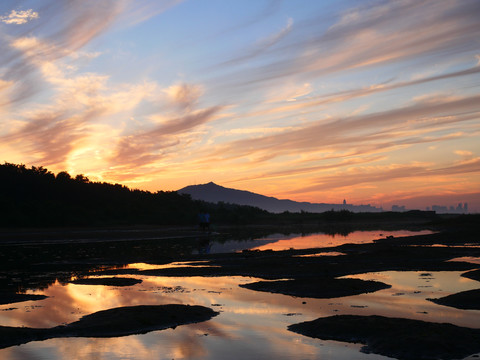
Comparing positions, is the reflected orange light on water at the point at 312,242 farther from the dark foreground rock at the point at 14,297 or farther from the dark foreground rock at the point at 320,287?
the dark foreground rock at the point at 14,297

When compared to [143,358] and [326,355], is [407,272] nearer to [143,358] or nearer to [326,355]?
[326,355]

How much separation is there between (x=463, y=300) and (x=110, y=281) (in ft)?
45.7

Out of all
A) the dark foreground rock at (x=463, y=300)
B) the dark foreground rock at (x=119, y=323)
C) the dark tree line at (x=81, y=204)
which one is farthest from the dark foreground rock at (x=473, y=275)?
the dark tree line at (x=81, y=204)

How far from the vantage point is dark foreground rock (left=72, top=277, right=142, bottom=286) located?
72.0 feet

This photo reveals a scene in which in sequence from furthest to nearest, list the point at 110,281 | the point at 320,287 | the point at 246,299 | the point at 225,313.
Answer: the point at 110,281, the point at 320,287, the point at 246,299, the point at 225,313

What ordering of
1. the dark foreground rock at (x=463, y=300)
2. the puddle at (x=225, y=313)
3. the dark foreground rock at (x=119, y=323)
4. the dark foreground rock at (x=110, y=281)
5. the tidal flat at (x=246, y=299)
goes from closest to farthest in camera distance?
the puddle at (x=225, y=313) < the tidal flat at (x=246, y=299) < the dark foreground rock at (x=119, y=323) < the dark foreground rock at (x=463, y=300) < the dark foreground rock at (x=110, y=281)

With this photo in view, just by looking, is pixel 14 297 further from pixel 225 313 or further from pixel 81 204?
pixel 81 204

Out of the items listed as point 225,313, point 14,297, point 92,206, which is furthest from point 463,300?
point 92,206

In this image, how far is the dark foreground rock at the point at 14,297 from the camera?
1781 cm

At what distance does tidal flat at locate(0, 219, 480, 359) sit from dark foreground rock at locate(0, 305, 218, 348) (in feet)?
0.51

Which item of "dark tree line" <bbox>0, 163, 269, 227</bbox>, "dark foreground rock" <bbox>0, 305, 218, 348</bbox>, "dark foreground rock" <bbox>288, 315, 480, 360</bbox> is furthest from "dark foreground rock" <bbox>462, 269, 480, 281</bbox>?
"dark tree line" <bbox>0, 163, 269, 227</bbox>

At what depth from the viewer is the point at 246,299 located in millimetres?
17656

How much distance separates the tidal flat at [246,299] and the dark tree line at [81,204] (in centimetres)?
4682

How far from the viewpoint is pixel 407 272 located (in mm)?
24250
